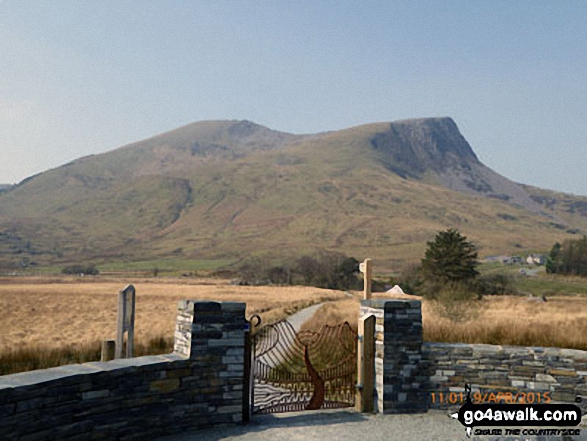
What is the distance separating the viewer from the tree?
137 feet

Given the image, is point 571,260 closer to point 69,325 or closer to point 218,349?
point 69,325

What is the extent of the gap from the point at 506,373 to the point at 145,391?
6360mm

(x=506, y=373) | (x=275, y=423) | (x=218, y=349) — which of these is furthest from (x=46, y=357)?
(x=506, y=373)

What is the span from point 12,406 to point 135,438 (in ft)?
6.66

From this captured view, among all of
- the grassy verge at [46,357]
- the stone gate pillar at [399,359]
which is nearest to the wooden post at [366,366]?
→ the stone gate pillar at [399,359]

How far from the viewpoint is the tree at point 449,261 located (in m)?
41.6

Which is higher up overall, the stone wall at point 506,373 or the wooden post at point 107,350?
the wooden post at point 107,350

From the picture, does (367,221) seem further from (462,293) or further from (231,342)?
(231,342)

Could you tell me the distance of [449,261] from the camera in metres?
41.9

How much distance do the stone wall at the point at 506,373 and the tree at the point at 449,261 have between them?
31.4 m

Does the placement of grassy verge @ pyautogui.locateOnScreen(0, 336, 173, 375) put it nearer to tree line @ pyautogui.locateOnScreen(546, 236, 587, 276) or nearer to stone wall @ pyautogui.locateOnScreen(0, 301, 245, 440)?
stone wall @ pyautogui.locateOnScreen(0, 301, 245, 440)

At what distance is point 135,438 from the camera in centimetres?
785

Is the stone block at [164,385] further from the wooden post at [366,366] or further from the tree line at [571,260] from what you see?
the tree line at [571,260]

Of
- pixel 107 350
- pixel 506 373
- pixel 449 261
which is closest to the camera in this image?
pixel 107 350
